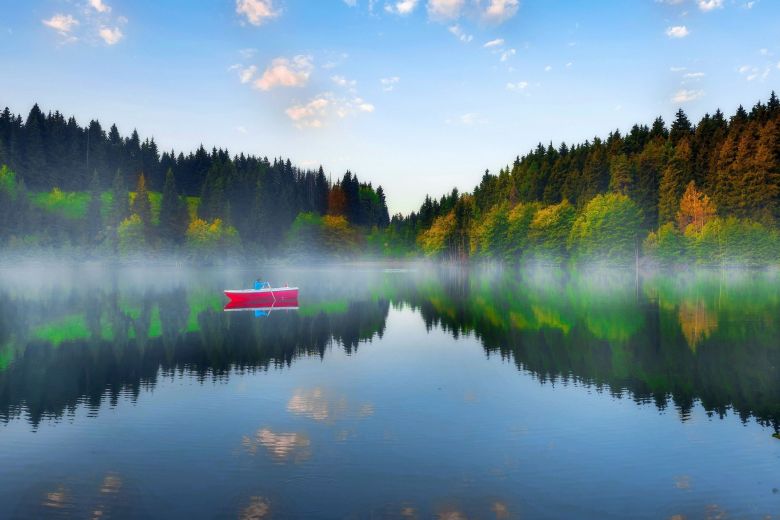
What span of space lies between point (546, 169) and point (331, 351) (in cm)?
17294

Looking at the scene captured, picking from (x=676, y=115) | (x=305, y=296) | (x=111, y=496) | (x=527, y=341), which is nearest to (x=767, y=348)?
(x=527, y=341)

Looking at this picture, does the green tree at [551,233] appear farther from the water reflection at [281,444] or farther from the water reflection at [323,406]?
the water reflection at [281,444]

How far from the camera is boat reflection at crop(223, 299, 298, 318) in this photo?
192 ft

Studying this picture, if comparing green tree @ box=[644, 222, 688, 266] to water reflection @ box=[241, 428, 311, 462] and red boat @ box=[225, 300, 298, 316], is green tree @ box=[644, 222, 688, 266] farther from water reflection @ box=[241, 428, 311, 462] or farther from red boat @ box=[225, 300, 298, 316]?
water reflection @ box=[241, 428, 311, 462]

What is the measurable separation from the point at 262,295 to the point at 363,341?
24.4 metres

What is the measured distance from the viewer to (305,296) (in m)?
74.8

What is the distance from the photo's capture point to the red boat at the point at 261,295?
59678 mm

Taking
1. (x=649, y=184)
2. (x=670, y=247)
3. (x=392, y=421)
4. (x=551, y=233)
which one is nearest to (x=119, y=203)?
(x=551, y=233)

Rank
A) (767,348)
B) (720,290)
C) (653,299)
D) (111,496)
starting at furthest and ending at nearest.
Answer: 1. (720,290)
2. (653,299)
3. (767,348)
4. (111,496)

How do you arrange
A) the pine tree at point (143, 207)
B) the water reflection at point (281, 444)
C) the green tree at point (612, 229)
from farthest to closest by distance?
1. the pine tree at point (143, 207)
2. the green tree at point (612, 229)
3. the water reflection at point (281, 444)

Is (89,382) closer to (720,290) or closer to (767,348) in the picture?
(767,348)

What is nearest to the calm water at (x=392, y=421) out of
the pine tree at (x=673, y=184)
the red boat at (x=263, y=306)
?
the red boat at (x=263, y=306)

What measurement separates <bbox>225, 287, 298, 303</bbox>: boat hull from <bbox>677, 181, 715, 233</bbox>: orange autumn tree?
99.8 m

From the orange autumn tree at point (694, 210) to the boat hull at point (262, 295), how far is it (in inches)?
3929
